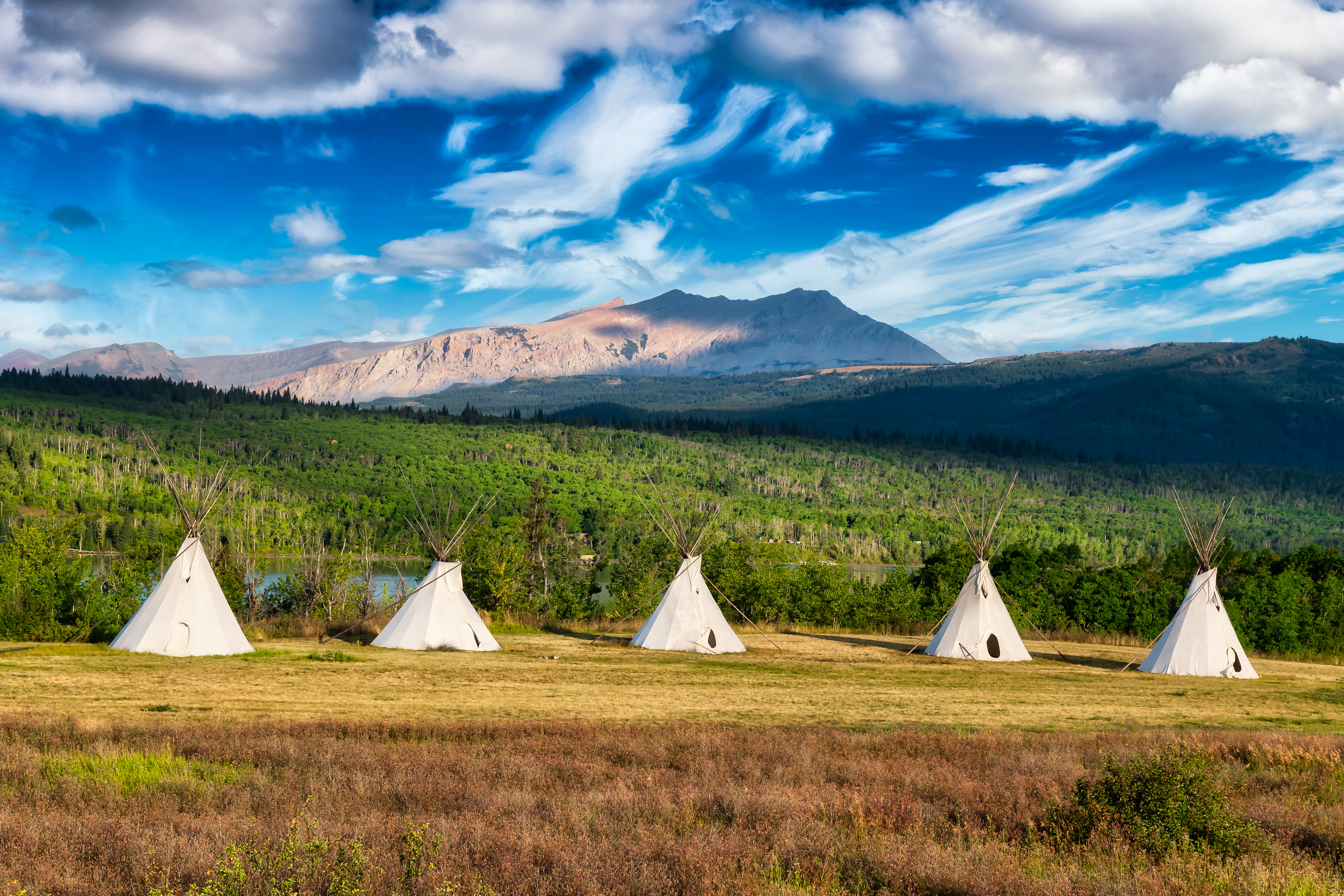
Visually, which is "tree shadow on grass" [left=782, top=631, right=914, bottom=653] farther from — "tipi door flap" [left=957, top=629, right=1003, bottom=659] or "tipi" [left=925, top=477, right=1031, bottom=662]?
"tipi door flap" [left=957, top=629, right=1003, bottom=659]

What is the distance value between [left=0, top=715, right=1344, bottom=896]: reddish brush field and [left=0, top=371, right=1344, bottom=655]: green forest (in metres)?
20.1

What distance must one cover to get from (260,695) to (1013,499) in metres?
190

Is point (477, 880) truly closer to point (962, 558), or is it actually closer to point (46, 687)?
point (46, 687)

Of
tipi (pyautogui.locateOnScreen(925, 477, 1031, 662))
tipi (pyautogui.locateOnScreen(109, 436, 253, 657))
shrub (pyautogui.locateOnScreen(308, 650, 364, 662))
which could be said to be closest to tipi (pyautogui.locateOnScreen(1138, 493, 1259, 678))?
tipi (pyautogui.locateOnScreen(925, 477, 1031, 662))

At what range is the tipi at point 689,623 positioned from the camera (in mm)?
29625

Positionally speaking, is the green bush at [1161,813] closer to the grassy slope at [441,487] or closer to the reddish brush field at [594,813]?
the reddish brush field at [594,813]

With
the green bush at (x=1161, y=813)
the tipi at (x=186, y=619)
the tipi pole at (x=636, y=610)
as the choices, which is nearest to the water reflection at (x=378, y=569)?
the tipi pole at (x=636, y=610)

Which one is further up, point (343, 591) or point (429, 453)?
point (429, 453)

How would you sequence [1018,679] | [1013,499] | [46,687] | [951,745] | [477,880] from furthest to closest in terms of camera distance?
[1013,499], [1018,679], [46,687], [951,745], [477,880]

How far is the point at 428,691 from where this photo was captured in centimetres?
1947

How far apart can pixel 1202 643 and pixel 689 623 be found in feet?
51.8

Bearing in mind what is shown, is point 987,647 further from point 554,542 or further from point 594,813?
point 554,542

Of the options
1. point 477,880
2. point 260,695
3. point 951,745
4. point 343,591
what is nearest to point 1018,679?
point 951,745

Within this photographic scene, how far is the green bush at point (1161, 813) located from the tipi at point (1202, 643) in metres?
22.3
